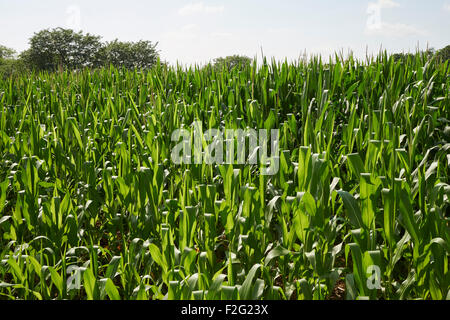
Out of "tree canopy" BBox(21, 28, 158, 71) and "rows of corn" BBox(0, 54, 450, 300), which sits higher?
"tree canopy" BBox(21, 28, 158, 71)

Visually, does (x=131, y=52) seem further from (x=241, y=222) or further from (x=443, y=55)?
(x=241, y=222)

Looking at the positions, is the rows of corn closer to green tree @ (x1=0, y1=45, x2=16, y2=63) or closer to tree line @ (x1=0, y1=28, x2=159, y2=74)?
tree line @ (x1=0, y1=28, x2=159, y2=74)

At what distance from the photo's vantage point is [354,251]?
5.73ft

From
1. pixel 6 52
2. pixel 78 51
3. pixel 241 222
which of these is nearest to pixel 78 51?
pixel 78 51

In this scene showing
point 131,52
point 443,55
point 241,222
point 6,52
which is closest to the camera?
point 241,222

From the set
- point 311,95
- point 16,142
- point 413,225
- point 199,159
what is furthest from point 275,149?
point 16,142

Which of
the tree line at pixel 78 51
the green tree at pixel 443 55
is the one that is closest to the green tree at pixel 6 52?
the tree line at pixel 78 51

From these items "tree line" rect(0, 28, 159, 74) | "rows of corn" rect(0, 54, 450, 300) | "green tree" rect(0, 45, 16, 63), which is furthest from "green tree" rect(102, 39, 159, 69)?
"rows of corn" rect(0, 54, 450, 300)

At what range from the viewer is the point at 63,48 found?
43500 millimetres

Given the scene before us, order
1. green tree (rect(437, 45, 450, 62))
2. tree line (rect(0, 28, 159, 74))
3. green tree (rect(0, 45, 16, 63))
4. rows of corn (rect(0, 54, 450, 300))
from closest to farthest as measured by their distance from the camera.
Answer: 1. rows of corn (rect(0, 54, 450, 300))
2. green tree (rect(437, 45, 450, 62))
3. tree line (rect(0, 28, 159, 74))
4. green tree (rect(0, 45, 16, 63))

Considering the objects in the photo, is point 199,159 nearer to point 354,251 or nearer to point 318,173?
point 318,173

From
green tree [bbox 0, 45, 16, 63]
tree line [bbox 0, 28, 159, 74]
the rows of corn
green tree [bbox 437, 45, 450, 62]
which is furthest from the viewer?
green tree [bbox 0, 45, 16, 63]

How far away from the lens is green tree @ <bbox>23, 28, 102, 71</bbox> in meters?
42.4
